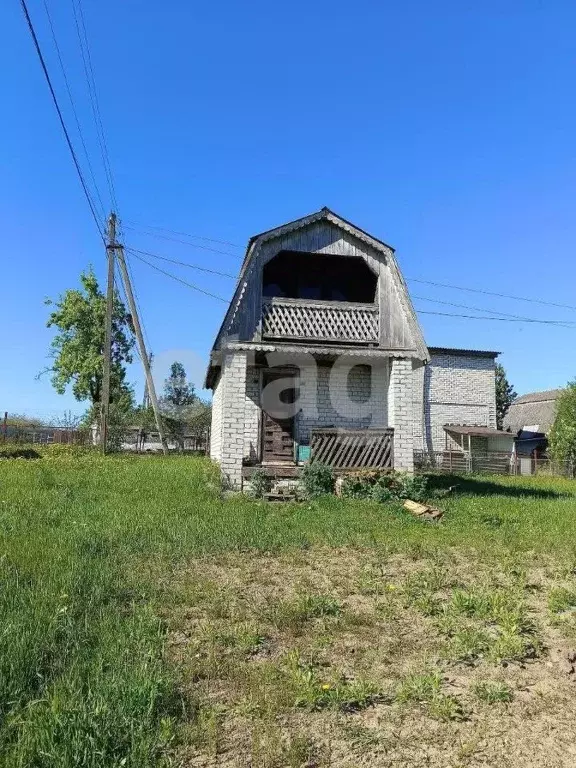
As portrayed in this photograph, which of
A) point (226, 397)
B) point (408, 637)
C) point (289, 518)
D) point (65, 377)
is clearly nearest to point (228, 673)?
point (408, 637)

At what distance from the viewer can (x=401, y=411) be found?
488 inches

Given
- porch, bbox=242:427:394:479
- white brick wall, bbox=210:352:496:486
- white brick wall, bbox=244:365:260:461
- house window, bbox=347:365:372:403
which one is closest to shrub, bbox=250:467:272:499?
porch, bbox=242:427:394:479

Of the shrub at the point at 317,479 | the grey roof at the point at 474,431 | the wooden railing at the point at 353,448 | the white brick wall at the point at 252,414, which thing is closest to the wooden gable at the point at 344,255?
the wooden railing at the point at 353,448

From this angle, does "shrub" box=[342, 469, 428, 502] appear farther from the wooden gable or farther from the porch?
the wooden gable

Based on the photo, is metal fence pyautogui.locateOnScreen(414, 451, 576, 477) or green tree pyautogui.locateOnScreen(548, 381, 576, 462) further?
green tree pyautogui.locateOnScreen(548, 381, 576, 462)

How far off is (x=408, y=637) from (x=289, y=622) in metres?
0.88

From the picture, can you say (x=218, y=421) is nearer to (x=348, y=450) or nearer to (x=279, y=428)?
(x=279, y=428)

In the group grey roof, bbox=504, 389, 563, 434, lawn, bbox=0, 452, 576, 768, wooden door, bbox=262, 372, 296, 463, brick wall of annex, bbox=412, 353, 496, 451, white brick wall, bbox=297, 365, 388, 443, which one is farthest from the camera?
grey roof, bbox=504, 389, 563, 434

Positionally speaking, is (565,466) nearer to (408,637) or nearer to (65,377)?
(408,637)

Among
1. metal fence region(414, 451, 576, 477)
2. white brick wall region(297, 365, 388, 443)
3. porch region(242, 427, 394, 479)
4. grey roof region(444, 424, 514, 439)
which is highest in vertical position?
white brick wall region(297, 365, 388, 443)

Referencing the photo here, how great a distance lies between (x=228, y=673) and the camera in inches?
138

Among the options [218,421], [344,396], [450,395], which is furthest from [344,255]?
[450,395]

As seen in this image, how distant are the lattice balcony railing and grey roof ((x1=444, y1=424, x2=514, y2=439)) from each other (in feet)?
46.5

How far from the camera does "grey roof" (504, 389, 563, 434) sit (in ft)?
123
